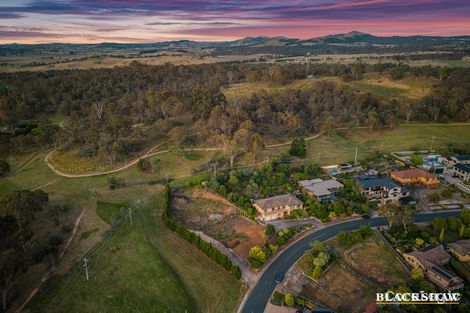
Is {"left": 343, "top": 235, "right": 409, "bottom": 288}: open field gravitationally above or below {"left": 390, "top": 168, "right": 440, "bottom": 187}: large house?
below

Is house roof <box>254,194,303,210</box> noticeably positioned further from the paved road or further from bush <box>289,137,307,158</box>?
bush <box>289,137,307,158</box>

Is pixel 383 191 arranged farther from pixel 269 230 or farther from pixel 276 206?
pixel 269 230

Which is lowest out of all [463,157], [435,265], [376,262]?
[376,262]

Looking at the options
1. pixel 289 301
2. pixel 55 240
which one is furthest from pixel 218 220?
pixel 55 240

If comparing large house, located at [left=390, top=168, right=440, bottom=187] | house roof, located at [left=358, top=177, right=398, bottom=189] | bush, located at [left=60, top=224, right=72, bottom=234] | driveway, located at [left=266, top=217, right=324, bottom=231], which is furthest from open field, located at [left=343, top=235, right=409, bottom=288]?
bush, located at [left=60, top=224, right=72, bottom=234]

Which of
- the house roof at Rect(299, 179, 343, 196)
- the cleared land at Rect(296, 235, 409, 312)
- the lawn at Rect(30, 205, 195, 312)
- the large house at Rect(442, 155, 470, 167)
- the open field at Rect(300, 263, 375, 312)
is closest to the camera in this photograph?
the open field at Rect(300, 263, 375, 312)

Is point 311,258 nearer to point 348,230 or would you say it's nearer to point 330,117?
point 348,230
